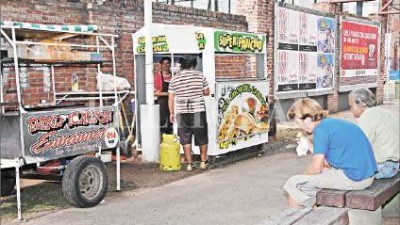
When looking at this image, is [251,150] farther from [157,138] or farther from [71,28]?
[71,28]

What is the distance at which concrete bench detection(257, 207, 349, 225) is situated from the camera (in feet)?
14.4

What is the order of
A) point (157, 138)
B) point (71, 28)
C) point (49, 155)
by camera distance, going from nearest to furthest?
point (49, 155) → point (71, 28) → point (157, 138)

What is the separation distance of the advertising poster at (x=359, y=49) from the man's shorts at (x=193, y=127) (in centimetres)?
1064

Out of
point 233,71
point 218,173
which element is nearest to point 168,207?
point 218,173

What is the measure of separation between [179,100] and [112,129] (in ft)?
6.85

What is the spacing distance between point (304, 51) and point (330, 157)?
37.5 ft

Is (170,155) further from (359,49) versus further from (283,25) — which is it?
(359,49)

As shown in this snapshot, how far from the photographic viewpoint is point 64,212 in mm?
6625

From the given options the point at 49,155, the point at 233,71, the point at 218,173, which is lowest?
the point at 218,173

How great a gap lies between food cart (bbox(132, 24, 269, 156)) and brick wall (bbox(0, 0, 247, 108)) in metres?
0.45

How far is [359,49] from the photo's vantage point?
20.0 metres

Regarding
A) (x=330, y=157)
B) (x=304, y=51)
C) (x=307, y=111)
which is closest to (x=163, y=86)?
(x=307, y=111)

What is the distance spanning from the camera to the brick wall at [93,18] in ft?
29.2

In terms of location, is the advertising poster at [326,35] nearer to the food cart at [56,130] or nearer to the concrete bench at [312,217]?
the food cart at [56,130]
